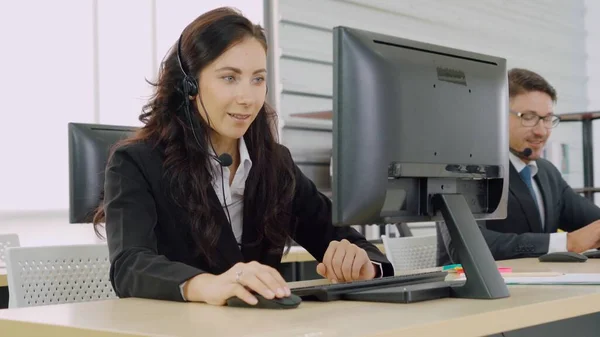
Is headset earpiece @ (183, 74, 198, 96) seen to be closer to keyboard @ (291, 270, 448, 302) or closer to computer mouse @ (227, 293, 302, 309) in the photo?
keyboard @ (291, 270, 448, 302)

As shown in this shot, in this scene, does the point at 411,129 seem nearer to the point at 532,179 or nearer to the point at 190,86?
the point at 190,86

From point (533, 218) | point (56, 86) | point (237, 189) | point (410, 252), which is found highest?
point (56, 86)

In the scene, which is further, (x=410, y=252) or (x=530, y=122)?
(x=530, y=122)

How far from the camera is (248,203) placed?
6.55ft

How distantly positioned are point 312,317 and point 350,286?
0.31m

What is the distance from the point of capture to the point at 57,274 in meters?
1.94

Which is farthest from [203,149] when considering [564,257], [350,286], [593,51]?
[593,51]

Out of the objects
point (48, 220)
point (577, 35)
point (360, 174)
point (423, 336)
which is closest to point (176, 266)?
point (360, 174)

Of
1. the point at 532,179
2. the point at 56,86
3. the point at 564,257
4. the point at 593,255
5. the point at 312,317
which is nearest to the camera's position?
the point at 312,317

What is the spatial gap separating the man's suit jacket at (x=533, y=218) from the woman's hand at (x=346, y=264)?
606 mm

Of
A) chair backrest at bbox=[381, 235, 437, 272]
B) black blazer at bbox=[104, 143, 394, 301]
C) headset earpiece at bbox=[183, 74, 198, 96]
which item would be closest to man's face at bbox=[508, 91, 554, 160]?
chair backrest at bbox=[381, 235, 437, 272]

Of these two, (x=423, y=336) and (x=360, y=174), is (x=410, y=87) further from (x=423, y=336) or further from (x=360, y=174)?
(x=423, y=336)

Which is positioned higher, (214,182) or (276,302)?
(214,182)

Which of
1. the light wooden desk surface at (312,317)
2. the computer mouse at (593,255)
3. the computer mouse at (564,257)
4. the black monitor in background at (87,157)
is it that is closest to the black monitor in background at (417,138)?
the light wooden desk surface at (312,317)
